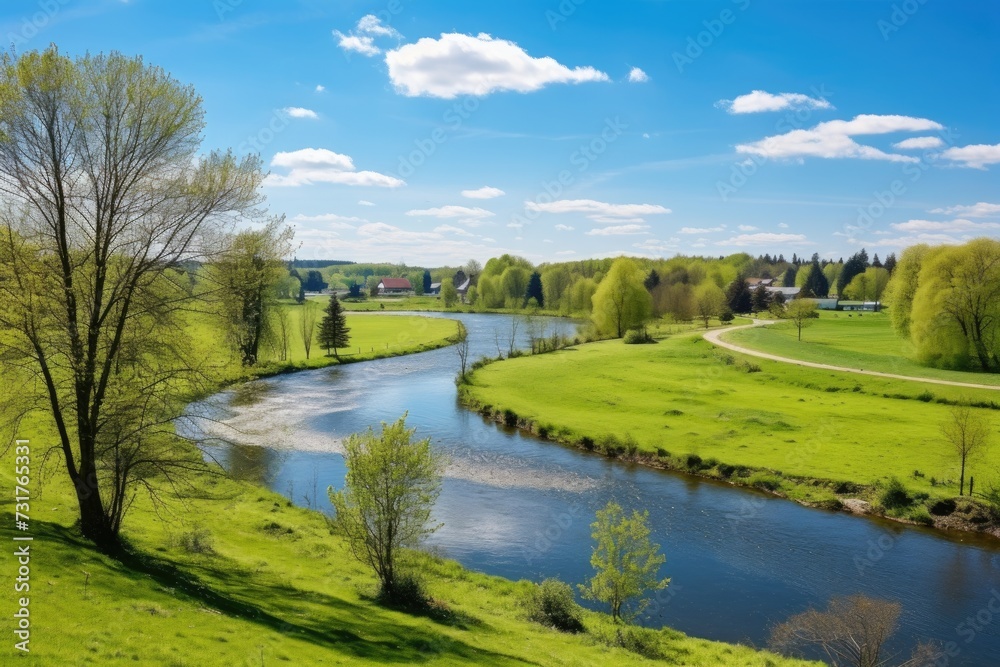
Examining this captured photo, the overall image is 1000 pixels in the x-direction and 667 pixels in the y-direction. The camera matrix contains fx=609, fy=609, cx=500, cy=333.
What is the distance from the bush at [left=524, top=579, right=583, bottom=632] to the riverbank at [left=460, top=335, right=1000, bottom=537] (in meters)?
17.4

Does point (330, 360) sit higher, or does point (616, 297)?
point (616, 297)

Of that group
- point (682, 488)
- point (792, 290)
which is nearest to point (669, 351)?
point (682, 488)

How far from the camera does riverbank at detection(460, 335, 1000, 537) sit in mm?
30359

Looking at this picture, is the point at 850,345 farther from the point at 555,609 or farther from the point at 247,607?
the point at 247,607

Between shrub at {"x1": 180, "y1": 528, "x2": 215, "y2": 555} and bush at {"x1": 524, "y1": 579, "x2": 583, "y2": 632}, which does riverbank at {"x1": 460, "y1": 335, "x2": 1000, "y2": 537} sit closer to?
bush at {"x1": 524, "y1": 579, "x2": 583, "y2": 632}

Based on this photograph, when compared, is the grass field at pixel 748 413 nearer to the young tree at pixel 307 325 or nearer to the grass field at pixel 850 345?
the grass field at pixel 850 345

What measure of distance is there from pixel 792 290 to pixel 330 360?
4867 inches

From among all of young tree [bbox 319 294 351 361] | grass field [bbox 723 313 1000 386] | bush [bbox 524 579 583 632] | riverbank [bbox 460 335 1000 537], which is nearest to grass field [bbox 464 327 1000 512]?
riverbank [bbox 460 335 1000 537]

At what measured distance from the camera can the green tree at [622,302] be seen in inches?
3378

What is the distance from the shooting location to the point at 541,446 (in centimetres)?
4100

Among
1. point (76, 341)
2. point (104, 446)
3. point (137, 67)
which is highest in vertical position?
point (137, 67)

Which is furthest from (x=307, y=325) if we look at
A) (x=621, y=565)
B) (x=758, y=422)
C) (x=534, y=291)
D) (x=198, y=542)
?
Result: (x=534, y=291)

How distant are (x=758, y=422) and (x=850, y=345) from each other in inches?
1517

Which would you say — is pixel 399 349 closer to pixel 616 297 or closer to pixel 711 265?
pixel 616 297
